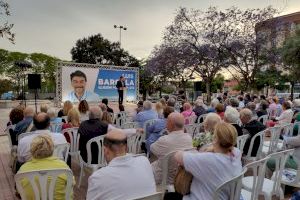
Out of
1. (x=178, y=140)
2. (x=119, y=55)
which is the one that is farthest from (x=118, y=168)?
(x=119, y=55)

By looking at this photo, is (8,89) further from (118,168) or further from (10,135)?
(118,168)

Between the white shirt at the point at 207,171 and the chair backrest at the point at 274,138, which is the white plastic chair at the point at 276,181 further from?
the chair backrest at the point at 274,138

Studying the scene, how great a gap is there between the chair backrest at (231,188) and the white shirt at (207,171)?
4cm

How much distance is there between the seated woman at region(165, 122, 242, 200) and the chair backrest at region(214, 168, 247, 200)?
0.12ft

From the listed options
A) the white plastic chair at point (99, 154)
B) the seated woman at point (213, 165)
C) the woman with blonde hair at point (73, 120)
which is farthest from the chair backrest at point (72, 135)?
the seated woman at point (213, 165)

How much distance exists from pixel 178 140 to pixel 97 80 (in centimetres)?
1729

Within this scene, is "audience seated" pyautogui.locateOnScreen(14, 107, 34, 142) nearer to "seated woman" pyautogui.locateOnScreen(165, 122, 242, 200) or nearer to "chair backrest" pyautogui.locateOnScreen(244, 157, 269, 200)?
"seated woman" pyautogui.locateOnScreen(165, 122, 242, 200)

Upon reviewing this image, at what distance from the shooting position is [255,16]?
20016 millimetres

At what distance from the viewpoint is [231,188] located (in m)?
2.54

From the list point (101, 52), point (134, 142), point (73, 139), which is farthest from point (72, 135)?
point (101, 52)

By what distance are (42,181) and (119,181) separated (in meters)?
0.88

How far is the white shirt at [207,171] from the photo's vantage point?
2514 millimetres

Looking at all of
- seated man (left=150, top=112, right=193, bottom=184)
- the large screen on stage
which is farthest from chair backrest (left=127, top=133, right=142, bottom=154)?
the large screen on stage

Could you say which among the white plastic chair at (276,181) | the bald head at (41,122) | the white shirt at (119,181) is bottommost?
the white plastic chair at (276,181)
